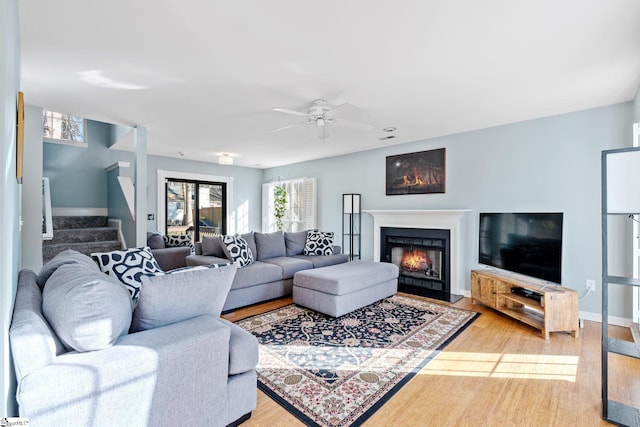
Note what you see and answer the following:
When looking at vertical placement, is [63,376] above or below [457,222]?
below

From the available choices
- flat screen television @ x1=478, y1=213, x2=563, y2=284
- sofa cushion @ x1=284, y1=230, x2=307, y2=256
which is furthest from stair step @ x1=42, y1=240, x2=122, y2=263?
flat screen television @ x1=478, y1=213, x2=563, y2=284

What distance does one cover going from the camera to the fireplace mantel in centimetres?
442

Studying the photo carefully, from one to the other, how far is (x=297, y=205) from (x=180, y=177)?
2557 mm

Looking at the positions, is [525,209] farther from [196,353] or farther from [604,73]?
[196,353]

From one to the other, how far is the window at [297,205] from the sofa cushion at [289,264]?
198cm

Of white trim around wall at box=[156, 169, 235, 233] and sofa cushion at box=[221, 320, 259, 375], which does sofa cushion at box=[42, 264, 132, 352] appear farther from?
white trim around wall at box=[156, 169, 235, 233]

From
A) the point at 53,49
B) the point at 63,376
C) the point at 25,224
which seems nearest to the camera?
the point at 63,376

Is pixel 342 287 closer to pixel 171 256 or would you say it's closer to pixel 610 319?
pixel 171 256

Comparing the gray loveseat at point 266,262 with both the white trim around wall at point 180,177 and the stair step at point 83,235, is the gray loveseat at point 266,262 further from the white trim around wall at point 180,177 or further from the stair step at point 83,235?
the white trim around wall at point 180,177

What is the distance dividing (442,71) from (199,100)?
2328 millimetres

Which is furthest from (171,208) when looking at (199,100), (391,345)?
(391,345)

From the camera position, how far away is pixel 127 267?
254cm

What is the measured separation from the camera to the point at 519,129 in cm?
388

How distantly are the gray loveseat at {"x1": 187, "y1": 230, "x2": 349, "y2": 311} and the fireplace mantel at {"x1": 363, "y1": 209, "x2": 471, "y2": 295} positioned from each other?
1.09 metres
